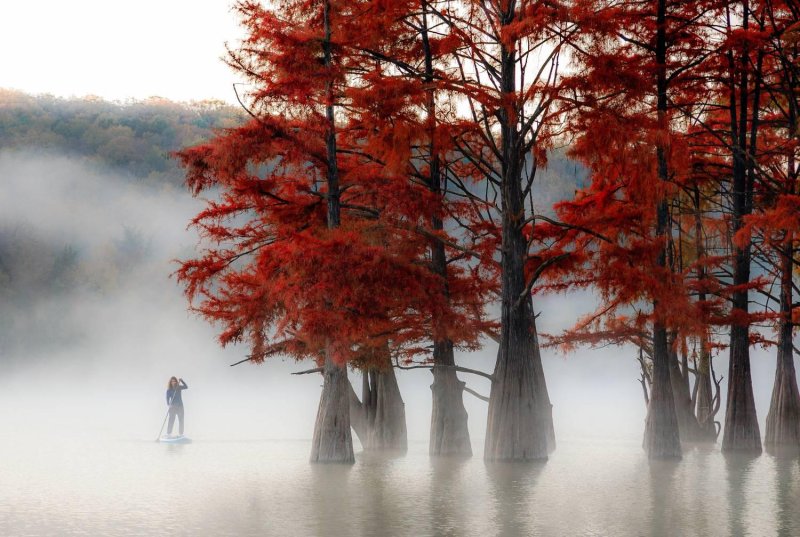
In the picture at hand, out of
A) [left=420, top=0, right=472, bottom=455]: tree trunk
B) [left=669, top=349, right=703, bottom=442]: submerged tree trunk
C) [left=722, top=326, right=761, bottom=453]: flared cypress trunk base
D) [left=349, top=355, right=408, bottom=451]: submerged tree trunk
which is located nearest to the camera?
[left=420, top=0, right=472, bottom=455]: tree trunk

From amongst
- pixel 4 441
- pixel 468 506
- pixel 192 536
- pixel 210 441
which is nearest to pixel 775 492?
pixel 468 506

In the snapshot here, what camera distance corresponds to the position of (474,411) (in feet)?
157

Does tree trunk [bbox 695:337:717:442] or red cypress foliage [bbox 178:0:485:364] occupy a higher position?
red cypress foliage [bbox 178:0:485:364]

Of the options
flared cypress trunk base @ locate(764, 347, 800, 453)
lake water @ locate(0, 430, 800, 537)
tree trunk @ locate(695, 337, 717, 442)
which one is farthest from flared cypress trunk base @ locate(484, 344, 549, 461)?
tree trunk @ locate(695, 337, 717, 442)

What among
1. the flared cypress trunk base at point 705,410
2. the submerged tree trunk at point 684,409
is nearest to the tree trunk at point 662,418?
the submerged tree trunk at point 684,409

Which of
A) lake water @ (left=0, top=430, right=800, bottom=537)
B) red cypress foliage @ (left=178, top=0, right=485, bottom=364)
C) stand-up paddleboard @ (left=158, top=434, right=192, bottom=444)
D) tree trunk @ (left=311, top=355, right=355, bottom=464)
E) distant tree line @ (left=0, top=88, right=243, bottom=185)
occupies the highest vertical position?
distant tree line @ (left=0, top=88, right=243, bottom=185)

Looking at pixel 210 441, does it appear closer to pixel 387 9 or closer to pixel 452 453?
pixel 452 453

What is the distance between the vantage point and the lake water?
14.0 meters

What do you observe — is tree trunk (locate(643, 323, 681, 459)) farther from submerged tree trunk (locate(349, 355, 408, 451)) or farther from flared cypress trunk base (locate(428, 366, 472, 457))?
submerged tree trunk (locate(349, 355, 408, 451))

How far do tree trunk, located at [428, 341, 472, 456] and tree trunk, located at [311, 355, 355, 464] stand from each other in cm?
305

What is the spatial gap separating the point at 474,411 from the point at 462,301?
24312 mm

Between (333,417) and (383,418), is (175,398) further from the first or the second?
(333,417)

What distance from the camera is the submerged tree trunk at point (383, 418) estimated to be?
85.7 feet

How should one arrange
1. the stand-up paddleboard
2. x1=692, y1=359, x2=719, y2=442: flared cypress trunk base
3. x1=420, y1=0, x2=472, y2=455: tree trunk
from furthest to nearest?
x1=692, y1=359, x2=719, y2=442: flared cypress trunk base < the stand-up paddleboard < x1=420, y1=0, x2=472, y2=455: tree trunk
